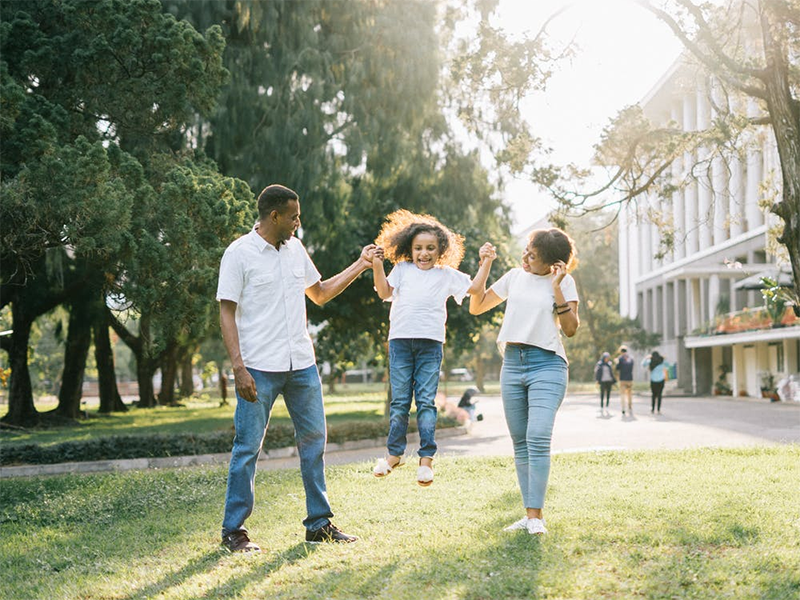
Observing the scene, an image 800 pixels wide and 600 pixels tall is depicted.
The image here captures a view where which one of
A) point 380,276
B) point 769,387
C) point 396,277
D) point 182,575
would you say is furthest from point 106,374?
point 182,575

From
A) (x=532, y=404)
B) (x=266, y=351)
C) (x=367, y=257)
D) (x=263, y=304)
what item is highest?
(x=367, y=257)

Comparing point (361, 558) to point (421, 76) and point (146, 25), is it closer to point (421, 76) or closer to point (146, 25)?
point (146, 25)

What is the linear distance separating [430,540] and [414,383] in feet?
3.70

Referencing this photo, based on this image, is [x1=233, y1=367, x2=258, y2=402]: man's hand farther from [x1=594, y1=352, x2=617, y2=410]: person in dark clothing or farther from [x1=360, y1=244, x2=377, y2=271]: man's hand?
[x1=594, y1=352, x2=617, y2=410]: person in dark clothing

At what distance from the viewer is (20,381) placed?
Answer: 1000 inches

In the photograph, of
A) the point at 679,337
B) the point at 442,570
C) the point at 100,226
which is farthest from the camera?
the point at 679,337

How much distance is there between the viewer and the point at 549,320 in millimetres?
5957

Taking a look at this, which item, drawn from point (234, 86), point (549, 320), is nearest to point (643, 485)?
point (549, 320)

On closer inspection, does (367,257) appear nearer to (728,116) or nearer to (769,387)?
(728,116)

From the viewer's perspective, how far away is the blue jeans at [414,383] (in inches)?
255

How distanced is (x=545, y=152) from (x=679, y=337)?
39.3 meters

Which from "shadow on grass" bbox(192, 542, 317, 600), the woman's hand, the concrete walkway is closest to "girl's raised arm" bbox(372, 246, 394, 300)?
the woman's hand

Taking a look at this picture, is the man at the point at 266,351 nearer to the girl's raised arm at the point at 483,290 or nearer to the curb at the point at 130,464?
the girl's raised arm at the point at 483,290

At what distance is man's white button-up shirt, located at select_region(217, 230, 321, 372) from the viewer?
18.9ft
